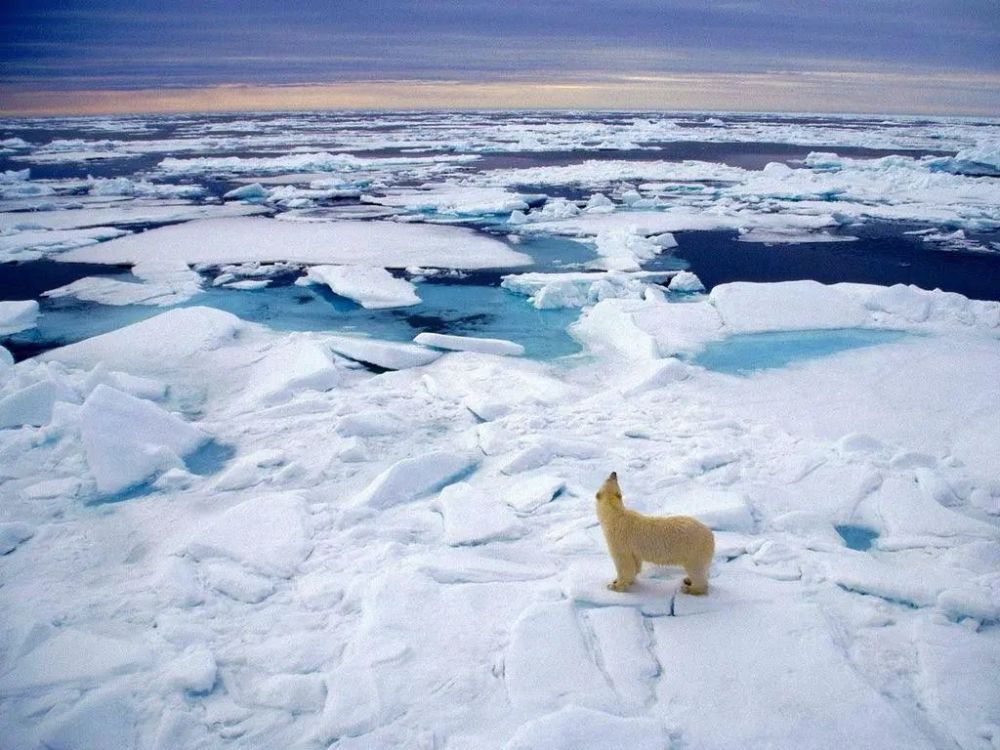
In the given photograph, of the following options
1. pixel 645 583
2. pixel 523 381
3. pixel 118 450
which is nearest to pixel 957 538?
pixel 645 583

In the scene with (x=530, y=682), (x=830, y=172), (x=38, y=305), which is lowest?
(x=38, y=305)

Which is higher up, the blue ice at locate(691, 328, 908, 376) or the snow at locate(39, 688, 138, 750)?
the blue ice at locate(691, 328, 908, 376)

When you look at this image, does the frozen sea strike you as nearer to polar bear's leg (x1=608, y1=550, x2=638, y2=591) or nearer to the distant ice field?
polar bear's leg (x1=608, y1=550, x2=638, y2=591)

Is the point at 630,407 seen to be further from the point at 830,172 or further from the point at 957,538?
the point at 830,172

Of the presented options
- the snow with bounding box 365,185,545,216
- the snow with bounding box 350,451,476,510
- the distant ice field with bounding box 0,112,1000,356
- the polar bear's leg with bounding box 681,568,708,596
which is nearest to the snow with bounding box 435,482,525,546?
the snow with bounding box 350,451,476,510

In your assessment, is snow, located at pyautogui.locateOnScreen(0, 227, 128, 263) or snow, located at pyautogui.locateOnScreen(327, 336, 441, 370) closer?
snow, located at pyautogui.locateOnScreen(327, 336, 441, 370)

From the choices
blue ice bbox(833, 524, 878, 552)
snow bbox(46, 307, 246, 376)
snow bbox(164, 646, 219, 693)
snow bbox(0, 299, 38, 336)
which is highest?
blue ice bbox(833, 524, 878, 552)

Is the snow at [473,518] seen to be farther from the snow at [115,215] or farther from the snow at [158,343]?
the snow at [115,215]

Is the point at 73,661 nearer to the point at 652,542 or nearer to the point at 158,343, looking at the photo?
the point at 652,542
